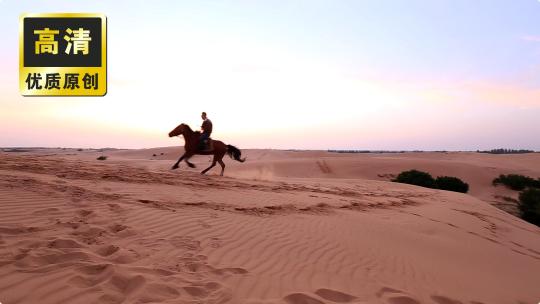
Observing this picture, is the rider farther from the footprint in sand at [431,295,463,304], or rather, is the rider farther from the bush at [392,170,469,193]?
the bush at [392,170,469,193]

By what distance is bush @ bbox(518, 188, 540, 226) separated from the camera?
1566cm

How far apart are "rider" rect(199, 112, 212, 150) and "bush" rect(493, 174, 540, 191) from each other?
1911 centimetres

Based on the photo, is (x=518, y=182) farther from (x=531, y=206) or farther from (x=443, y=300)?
(x=443, y=300)

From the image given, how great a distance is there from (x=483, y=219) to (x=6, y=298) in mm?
11626

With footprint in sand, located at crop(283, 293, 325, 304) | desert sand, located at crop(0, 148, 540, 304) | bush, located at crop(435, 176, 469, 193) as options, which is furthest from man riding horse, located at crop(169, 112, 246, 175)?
bush, located at crop(435, 176, 469, 193)

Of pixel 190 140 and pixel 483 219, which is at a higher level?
pixel 190 140

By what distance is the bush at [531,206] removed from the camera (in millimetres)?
15663

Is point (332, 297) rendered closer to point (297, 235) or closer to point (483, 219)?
point (297, 235)

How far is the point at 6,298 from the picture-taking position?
3199mm

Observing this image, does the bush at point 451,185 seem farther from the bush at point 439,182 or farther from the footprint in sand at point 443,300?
the footprint in sand at point 443,300

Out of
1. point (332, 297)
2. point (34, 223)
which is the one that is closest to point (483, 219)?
point (332, 297)

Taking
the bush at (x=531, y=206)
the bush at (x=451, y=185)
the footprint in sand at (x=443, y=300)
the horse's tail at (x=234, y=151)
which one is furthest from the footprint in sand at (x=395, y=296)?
the bush at (x=451, y=185)

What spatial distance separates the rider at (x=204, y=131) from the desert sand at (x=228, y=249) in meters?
3.94

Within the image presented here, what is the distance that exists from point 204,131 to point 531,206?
13.7 metres
